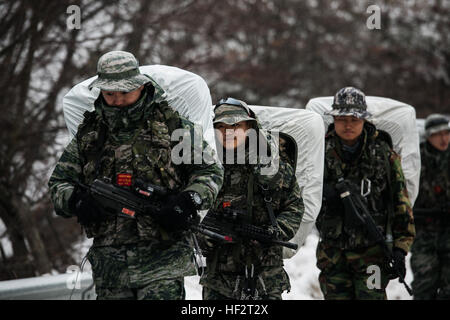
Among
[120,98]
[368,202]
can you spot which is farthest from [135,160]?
[368,202]

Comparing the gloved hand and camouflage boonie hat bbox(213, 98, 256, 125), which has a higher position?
camouflage boonie hat bbox(213, 98, 256, 125)

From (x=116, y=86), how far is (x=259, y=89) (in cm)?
1482

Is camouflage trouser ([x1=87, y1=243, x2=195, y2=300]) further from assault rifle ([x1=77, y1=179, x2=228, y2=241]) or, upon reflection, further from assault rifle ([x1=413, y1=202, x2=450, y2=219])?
assault rifle ([x1=413, y1=202, x2=450, y2=219])

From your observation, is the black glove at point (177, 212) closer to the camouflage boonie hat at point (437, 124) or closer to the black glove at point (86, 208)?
the black glove at point (86, 208)

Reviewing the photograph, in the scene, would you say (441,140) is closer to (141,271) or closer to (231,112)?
(231,112)

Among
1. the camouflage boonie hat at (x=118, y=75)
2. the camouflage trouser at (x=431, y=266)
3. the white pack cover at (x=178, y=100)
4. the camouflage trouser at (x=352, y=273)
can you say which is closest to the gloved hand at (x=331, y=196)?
the camouflage trouser at (x=352, y=273)

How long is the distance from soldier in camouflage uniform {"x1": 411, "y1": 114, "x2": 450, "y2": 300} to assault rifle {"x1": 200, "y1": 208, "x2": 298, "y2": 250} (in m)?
3.43

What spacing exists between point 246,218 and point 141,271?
3.80 ft

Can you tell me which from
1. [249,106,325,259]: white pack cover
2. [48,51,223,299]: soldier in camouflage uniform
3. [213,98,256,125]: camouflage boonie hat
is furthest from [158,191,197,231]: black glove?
[249,106,325,259]: white pack cover

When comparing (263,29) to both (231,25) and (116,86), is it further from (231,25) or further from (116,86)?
(116,86)

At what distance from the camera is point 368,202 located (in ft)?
19.4

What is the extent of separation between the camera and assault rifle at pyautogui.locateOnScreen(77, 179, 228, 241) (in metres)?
4.06
